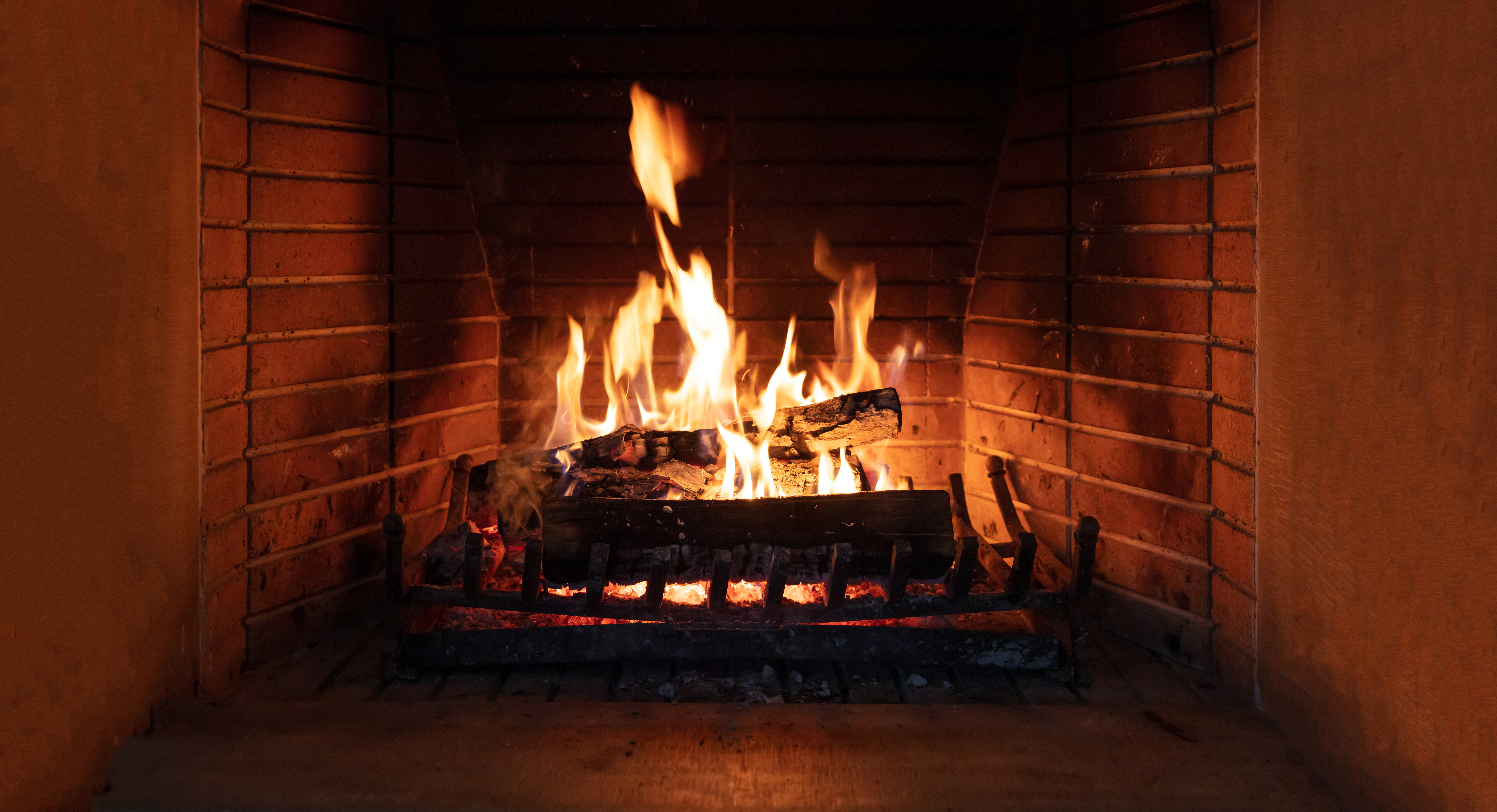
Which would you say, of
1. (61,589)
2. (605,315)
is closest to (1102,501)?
(605,315)

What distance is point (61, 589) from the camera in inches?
85.9

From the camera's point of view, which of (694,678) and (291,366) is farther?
(291,366)

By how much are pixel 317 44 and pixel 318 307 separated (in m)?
0.78

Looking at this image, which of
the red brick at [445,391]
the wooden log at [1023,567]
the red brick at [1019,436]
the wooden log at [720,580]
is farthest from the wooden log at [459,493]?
the red brick at [1019,436]

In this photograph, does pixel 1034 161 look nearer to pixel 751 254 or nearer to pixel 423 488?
pixel 751 254

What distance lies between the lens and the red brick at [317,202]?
9.72 feet

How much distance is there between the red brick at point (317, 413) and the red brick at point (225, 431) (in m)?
0.03

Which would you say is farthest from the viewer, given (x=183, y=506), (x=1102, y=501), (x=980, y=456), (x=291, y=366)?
(x=980, y=456)

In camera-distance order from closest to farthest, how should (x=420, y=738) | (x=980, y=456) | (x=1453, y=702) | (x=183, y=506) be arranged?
1. (x=1453, y=702)
2. (x=420, y=738)
3. (x=183, y=506)
4. (x=980, y=456)

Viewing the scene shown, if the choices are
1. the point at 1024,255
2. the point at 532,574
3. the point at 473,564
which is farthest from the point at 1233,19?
the point at 473,564

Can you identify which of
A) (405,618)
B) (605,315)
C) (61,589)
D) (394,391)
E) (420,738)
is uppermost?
(605,315)

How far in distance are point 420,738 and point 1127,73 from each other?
272 cm

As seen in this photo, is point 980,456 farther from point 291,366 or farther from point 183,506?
point 183,506

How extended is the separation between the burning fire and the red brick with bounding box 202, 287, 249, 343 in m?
1.22
